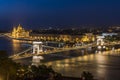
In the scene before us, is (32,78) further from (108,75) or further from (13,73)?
(108,75)

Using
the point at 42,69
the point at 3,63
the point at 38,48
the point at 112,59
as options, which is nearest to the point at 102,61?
the point at 112,59

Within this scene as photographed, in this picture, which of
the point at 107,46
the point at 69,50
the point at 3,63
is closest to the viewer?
the point at 3,63

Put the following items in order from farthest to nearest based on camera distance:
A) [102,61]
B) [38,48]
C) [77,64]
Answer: [38,48] → [102,61] → [77,64]

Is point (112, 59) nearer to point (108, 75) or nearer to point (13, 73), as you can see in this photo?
point (108, 75)

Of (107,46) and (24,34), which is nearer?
(107,46)

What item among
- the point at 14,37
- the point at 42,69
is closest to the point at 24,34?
the point at 14,37

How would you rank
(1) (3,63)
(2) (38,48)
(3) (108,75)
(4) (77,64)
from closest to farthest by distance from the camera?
(1) (3,63) → (3) (108,75) → (4) (77,64) → (2) (38,48)

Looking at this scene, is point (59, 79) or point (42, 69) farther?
point (42, 69)

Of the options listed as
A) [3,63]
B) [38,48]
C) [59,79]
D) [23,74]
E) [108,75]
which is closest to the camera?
[3,63]

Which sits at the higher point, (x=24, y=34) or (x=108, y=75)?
(x=24, y=34)
